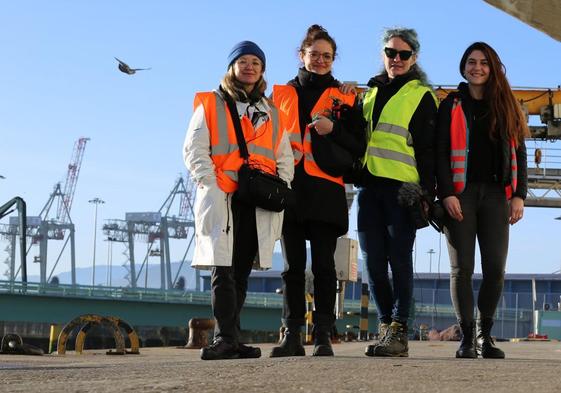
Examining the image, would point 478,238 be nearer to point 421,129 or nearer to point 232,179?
point 421,129

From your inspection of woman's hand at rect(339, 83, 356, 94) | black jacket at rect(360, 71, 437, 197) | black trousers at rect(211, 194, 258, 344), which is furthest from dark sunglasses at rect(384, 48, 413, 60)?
black trousers at rect(211, 194, 258, 344)

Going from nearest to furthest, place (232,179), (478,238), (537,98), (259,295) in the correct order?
(232,179), (478,238), (537,98), (259,295)

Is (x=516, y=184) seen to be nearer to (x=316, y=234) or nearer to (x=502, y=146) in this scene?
(x=502, y=146)

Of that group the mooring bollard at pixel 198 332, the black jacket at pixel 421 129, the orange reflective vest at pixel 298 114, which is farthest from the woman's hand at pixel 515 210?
the mooring bollard at pixel 198 332

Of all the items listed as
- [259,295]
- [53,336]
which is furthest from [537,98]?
[259,295]

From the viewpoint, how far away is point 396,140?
6117mm

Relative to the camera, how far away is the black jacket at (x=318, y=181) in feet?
19.4

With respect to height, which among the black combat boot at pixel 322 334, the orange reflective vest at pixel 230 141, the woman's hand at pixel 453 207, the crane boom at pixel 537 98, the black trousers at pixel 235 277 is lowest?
the black combat boot at pixel 322 334

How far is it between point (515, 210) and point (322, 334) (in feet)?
4.44

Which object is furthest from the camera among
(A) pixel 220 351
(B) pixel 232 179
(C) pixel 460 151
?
(C) pixel 460 151

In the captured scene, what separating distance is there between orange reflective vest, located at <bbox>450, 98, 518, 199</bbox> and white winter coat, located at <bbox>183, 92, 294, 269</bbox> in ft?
3.49

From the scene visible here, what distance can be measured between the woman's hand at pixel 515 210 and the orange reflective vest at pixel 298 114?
999mm

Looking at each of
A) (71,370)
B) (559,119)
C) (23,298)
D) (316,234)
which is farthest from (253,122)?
(23,298)

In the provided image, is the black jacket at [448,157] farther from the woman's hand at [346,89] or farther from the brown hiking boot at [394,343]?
the brown hiking boot at [394,343]
